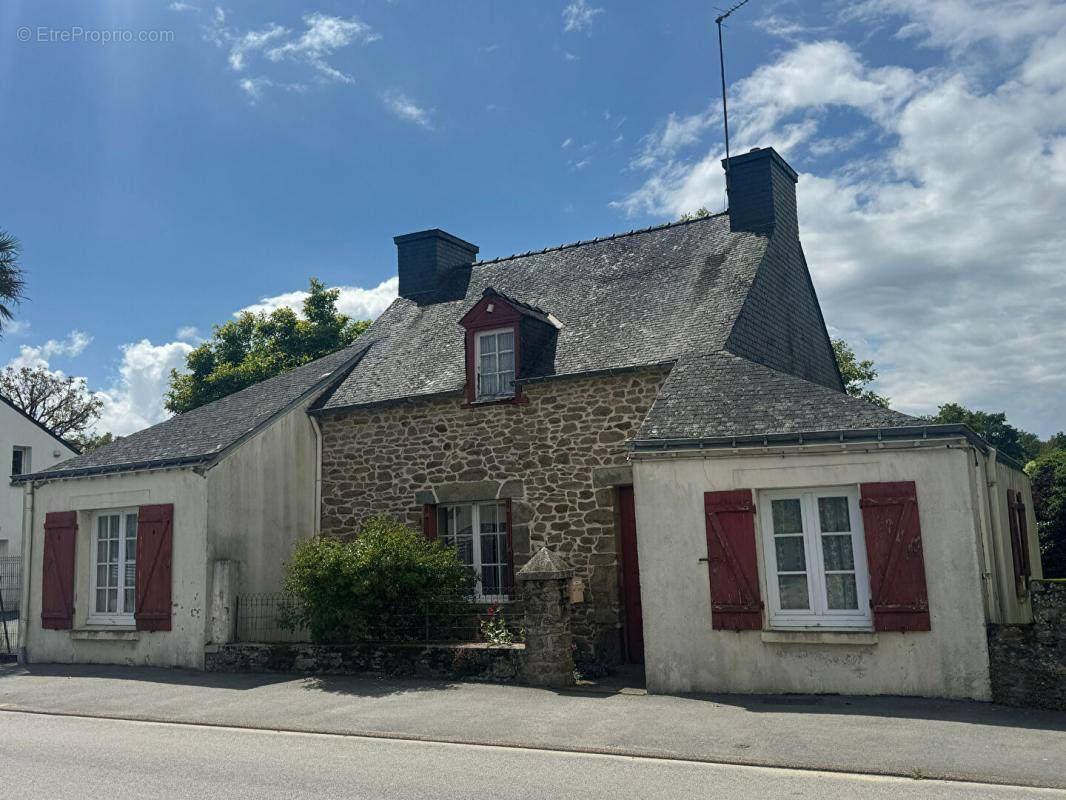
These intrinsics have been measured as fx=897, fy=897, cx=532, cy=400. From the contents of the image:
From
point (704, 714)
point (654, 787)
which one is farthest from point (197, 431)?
point (654, 787)

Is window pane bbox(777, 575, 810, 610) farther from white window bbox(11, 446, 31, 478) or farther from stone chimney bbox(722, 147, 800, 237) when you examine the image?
white window bbox(11, 446, 31, 478)

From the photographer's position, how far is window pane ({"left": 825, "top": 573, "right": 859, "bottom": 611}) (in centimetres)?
949

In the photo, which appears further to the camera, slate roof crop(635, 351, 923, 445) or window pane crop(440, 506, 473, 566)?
window pane crop(440, 506, 473, 566)

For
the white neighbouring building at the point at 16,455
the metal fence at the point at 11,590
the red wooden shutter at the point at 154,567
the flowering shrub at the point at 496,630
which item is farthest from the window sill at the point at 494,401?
the white neighbouring building at the point at 16,455

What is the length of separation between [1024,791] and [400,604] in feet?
25.6

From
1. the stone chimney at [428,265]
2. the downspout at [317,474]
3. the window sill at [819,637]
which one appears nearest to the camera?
the window sill at [819,637]

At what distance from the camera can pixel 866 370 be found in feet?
103

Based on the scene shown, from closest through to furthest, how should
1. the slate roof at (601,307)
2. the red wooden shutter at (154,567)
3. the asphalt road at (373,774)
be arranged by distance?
the asphalt road at (373,774) → the red wooden shutter at (154,567) → the slate roof at (601,307)

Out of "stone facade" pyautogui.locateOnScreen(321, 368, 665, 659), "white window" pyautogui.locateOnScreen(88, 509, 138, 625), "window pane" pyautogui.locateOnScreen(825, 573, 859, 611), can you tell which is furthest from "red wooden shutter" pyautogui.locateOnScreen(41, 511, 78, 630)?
"window pane" pyautogui.locateOnScreen(825, 573, 859, 611)

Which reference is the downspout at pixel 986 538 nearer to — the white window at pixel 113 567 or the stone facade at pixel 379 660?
the stone facade at pixel 379 660

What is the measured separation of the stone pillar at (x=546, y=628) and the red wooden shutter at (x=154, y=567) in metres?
5.86

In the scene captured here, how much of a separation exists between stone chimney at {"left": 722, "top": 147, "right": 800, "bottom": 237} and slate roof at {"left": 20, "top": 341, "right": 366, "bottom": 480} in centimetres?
744

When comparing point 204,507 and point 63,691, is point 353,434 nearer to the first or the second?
point 204,507

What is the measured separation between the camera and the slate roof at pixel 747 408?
9.66m
